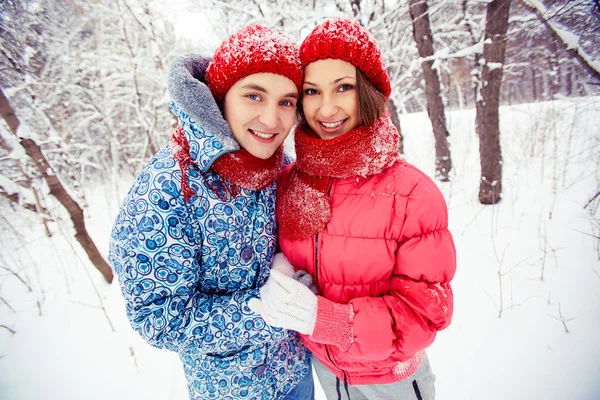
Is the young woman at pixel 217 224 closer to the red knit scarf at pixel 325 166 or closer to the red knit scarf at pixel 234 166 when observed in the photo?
the red knit scarf at pixel 234 166

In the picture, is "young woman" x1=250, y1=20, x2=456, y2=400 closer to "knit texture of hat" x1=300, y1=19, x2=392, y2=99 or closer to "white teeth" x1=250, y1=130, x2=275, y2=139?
"knit texture of hat" x1=300, y1=19, x2=392, y2=99

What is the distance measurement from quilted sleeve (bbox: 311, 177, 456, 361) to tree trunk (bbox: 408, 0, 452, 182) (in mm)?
4425

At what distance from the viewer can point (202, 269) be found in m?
1.11

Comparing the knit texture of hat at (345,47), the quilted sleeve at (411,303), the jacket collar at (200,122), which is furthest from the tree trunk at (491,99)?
the jacket collar at (200,122)

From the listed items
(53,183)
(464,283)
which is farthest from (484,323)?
(53,183)

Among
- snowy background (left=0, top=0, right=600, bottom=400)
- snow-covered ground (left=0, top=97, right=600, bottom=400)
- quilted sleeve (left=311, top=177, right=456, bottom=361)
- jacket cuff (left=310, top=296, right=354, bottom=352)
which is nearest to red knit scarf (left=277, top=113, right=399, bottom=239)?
quilted sleeve (left=311, top=177, right=456, bottom=361)

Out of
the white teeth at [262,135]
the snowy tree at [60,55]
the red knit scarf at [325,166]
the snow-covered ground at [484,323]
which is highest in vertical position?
the snowy tree at [60,55]

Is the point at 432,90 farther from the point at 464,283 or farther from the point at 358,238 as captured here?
the point at 358,238

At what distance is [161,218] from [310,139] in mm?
740

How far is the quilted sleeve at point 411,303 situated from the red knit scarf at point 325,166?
0.23m

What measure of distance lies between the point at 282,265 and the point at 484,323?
7.36 feet

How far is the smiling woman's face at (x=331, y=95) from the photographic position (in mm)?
1197

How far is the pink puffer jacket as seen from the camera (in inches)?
40.6

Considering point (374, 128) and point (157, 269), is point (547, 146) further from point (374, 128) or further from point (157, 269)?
point (157, 269)
